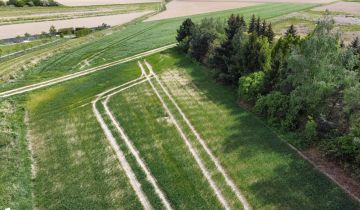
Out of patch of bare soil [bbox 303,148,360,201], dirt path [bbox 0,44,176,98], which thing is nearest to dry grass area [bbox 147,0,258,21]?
dirt path [bbox 0,44,176,98]

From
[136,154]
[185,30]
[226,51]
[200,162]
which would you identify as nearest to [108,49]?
[185,30]

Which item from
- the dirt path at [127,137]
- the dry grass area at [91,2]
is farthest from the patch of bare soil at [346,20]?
the dry grass area at [91,2]

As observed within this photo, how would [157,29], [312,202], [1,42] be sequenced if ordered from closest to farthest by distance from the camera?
1. [312,202]
2. [1,42]
3. [157,29]

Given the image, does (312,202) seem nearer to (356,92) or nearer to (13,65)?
(356,92)

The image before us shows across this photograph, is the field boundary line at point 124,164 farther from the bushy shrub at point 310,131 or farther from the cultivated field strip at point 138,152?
the bushy shrub at point 310,131

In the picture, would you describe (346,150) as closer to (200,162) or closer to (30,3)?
(200,162)

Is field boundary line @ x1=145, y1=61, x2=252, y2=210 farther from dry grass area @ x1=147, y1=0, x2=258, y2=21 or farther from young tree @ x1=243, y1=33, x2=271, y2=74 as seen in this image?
dry grass area @ x1=147, y1=0, x2=258, y2=21

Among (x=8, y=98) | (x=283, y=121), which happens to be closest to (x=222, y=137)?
(x=283, y=121)
